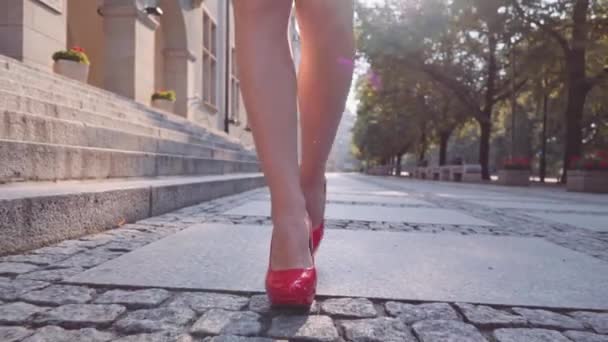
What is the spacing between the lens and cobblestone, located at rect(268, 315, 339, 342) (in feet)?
2.98

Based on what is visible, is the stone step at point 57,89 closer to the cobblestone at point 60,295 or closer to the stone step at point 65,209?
the stone step at point 65,209

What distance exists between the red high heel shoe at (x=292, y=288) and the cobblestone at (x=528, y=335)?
45 centimetres

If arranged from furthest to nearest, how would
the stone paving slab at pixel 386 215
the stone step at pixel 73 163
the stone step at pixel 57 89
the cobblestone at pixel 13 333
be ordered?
the stone step at pixel 57 89 < the stone paving slab at pixel 386 215 < the stone step at pixel 73 163 < the cobblestone at pixel 13 333

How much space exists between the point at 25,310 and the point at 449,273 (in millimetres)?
1258

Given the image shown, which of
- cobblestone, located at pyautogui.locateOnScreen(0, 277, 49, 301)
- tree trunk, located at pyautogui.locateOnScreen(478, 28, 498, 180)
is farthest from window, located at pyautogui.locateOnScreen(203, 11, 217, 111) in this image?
cobblestone, located at pyautogui.locateOnScreen(0, 277, 49, 301)

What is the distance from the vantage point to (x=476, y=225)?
2.65m

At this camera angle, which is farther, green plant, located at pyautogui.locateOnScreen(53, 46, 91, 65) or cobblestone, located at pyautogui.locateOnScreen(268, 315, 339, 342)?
green plant, located at pyautogui.locateOnScreen(53, 46, 91, 65)

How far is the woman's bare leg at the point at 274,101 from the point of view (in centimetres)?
117

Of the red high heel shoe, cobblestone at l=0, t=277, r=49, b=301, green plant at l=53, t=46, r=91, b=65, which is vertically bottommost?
cobblestone at l=0, t=277, r=49, b=301

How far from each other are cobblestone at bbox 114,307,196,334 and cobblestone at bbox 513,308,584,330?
85 cm

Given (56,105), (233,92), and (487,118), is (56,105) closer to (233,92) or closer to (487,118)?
(233,92)

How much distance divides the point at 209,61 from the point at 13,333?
13.7 meters

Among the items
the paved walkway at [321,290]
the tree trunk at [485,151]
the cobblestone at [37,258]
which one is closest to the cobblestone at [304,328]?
the paved walkway at [321,290]

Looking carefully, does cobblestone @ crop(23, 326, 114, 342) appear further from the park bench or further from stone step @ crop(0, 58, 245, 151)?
the park bench
